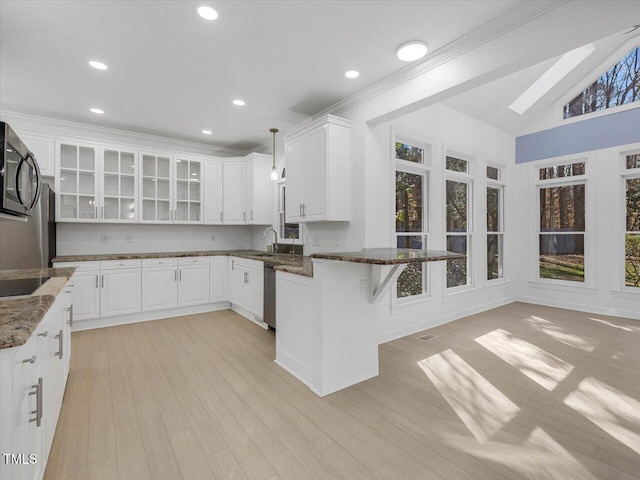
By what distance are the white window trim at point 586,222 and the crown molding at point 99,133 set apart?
551 centimetres

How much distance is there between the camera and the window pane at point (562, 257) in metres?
5.06

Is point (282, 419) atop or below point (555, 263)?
below

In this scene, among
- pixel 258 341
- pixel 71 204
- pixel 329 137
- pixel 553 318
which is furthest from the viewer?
pixel 553 318

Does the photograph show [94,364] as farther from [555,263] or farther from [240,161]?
[555,263]

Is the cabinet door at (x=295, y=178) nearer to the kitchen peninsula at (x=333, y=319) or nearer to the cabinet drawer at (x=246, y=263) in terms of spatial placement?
the cabinet drawer at (x=246, y=263)

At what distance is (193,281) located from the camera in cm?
475

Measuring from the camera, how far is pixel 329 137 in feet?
11.0

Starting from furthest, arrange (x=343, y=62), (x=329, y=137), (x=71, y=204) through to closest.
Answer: (x=71, y=204)
(x=329, y=137)
(x=343, y=62)

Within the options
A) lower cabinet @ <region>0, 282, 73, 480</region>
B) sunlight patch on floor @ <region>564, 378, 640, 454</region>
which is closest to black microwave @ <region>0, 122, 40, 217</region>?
lower cabinet @ <region>0, 282, 73, 480</region>

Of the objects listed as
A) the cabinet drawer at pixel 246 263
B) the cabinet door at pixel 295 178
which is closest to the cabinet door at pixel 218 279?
the cabinet drawer at pixel 246 263

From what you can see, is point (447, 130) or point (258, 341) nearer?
point (258, 341)

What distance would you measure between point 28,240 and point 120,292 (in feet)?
4.09

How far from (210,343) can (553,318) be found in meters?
4.77

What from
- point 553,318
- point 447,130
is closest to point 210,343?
point 447,130
